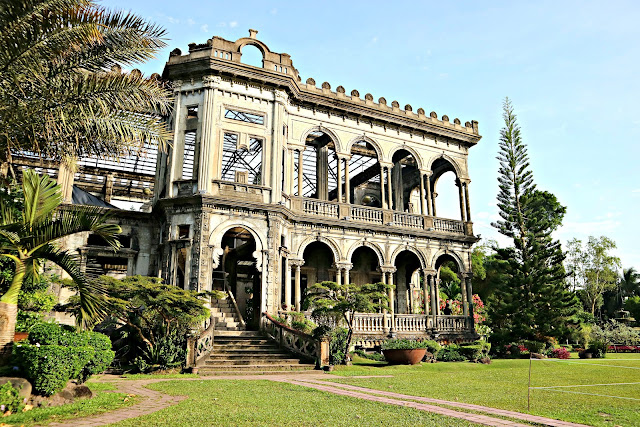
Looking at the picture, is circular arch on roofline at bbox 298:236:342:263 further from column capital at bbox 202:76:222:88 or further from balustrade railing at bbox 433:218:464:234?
→ column capital at bbox 202:76:222:88

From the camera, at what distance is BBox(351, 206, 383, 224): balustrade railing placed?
20.9 meters

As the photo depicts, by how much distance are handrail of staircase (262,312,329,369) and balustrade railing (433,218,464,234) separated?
10.3 meters

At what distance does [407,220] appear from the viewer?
22.1 m

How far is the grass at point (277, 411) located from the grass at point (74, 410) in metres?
0.91

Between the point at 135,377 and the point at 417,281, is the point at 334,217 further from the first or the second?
the point at 135,377

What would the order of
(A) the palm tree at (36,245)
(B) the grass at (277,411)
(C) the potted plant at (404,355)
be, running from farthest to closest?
(C) the potted plant at (404,355) → (A) the palm tree at (36,245) → (B) the grass at (277,411)

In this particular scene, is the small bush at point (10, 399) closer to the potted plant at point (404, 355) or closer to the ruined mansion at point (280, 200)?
the ruined mansion at point (280, 200)

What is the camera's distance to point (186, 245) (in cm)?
1658

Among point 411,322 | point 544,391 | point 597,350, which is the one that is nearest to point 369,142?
point 411,322

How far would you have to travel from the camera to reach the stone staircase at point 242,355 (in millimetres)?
13086

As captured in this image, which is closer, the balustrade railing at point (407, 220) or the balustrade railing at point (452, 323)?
the balustrade railing at point (452, 323)

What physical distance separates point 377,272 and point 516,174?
10.4 m


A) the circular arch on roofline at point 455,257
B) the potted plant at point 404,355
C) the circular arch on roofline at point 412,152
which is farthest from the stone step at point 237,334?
the circular arch on roofline at point 412,152

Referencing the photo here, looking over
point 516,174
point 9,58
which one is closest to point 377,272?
point 516,174
